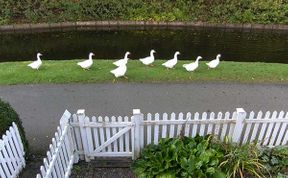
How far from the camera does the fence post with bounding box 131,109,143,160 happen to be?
7.45 m

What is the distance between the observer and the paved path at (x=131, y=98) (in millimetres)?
10070

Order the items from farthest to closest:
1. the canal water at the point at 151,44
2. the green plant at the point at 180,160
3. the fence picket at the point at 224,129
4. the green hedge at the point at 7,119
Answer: the canal water at the point at 151,44, the fence picket at the point at 224,129, the green hedge at the point at 7,119, the green plant at the point at 180,160

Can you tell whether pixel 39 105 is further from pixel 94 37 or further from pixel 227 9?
pixel 227 9

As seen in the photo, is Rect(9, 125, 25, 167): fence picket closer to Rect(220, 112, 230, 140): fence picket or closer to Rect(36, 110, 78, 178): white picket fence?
Rect(36, 110, 78, 178): white picket fence

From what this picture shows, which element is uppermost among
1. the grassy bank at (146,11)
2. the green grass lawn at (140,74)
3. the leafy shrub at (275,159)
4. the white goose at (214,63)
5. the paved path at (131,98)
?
the grassy bank at (146,11)

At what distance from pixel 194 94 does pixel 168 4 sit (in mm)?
10882

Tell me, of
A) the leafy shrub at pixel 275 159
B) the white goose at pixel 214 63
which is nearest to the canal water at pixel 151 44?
the white goose at pixel 214 63

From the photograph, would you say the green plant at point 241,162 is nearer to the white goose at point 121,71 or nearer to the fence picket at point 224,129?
the fence picket at point 224,129

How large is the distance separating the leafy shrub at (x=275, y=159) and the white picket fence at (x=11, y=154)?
5157 mm

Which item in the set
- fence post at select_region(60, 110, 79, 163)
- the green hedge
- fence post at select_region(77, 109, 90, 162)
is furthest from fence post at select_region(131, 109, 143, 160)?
the green hedge

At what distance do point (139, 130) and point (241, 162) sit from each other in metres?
2.23

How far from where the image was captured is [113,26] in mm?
20016

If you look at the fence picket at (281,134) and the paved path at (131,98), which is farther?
the paved path at (131,98)

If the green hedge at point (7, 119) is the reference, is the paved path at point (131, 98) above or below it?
below
